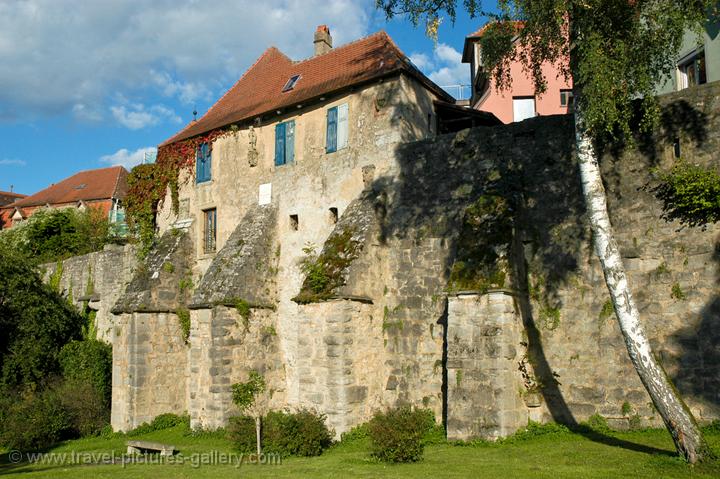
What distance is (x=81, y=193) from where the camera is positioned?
54906mm

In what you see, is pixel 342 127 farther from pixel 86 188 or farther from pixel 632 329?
pixel 86 188

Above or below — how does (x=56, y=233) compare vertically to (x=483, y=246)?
above

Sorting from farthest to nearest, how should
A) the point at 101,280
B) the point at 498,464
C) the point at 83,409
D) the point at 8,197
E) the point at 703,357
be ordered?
1. the point at 8,197
2. the point at 101,280
3. the point at 83,409
4. the point at 703,357
5. the point at 498,464

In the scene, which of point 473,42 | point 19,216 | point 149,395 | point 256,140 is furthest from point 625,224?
point 19,216

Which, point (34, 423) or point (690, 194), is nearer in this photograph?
point (690, 194)

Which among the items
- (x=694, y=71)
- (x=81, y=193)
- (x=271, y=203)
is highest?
(x=81, y=193)

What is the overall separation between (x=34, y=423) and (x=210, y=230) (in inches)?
270

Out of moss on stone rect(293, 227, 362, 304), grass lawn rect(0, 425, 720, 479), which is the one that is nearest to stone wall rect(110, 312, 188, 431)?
grass lawn rect(0, 425, 720, 479)

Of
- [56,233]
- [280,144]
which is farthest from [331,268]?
[56,233]

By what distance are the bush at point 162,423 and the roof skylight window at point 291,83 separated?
9.50 m

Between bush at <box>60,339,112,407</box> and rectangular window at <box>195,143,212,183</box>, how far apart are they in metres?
6.12

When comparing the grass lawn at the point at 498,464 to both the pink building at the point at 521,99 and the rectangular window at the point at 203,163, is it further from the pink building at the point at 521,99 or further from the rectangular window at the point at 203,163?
the pink building at the point at 521,99

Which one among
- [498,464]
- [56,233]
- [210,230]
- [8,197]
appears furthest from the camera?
[8,197]

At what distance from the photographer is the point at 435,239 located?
49.6ft
